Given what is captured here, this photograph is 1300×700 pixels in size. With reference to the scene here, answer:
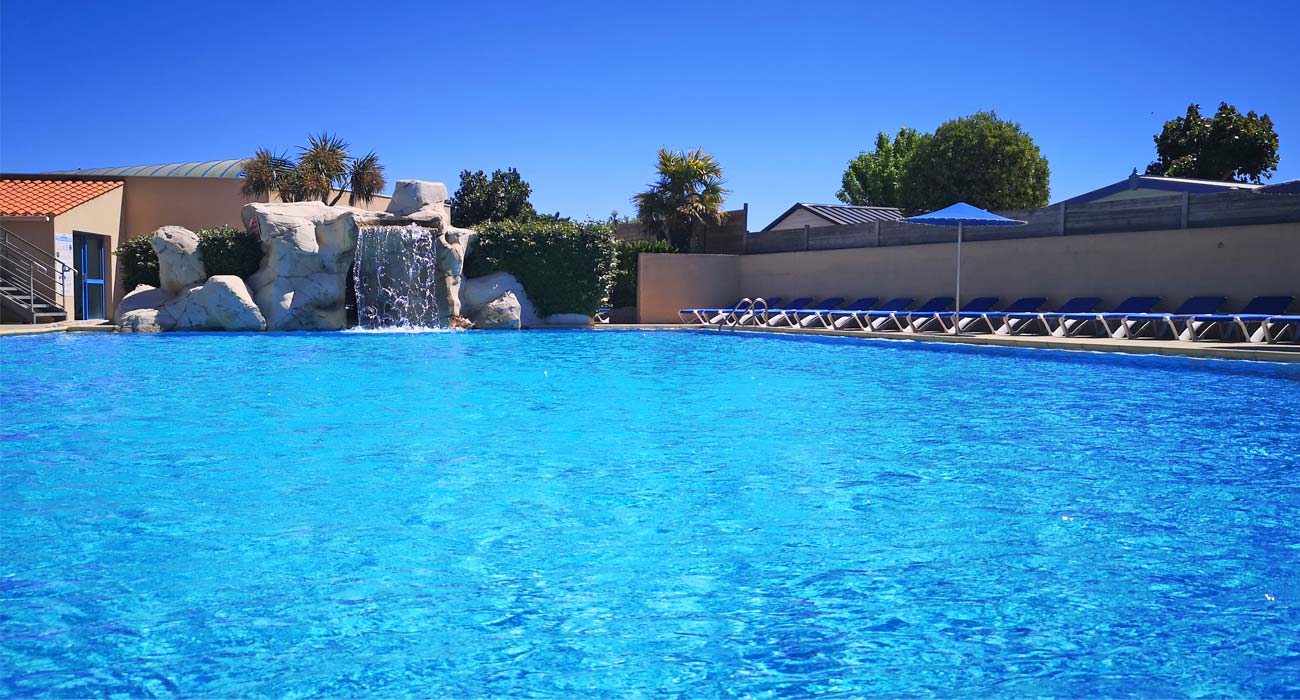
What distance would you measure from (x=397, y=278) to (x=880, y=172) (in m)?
34.1

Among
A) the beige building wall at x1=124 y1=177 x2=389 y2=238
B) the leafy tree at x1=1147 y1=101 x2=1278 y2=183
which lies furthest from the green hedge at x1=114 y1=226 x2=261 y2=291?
the leafy tree at x1=1147 y1=101 x2=1278 y2=183

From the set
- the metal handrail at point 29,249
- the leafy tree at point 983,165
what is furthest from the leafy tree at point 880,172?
the metal handrail at point 29,249

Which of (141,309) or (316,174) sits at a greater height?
(316,174)

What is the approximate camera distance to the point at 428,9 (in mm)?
18984

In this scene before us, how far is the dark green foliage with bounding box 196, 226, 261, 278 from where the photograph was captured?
21562 mm

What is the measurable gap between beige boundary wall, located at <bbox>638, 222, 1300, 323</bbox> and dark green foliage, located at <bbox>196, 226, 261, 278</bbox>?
9869 mm

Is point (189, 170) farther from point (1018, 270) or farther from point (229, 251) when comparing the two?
point (1018, 270)

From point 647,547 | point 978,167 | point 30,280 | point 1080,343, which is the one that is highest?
point 978,167

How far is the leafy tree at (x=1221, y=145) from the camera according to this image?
35.5 metres

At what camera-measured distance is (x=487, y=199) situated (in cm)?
3581

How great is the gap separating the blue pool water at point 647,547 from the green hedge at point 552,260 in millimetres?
14100

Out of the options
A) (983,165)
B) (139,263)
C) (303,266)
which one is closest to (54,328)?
(139,263)

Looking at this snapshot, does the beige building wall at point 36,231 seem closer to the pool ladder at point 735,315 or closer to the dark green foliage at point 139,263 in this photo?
the dark green foliage at point 139,263

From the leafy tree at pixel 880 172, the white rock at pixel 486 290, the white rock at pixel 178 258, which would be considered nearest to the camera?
the white rock at pixel 178 258
